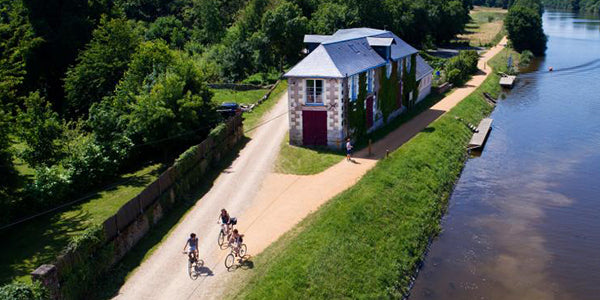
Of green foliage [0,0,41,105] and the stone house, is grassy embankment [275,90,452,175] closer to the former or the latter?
the stone house

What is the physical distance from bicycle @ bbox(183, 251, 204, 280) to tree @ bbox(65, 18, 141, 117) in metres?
26.3

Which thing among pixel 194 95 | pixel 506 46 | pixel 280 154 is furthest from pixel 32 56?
pixel 506 46

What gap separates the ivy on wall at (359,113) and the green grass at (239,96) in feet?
50.5

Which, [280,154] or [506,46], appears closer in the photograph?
[280,154]

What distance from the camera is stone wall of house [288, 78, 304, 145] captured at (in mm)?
40719

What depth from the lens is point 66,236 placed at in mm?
29000

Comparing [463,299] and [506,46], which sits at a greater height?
[506,46]

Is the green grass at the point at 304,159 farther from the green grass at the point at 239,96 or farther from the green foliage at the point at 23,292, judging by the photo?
the green foliage at the point at 23,292

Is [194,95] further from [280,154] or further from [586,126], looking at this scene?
[586,126]

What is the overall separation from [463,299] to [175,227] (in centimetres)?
1565

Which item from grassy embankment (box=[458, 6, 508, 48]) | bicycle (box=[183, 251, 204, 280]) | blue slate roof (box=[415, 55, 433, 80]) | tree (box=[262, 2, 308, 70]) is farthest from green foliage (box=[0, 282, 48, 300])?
grassy embankment (box=[458, 6, 508, 48])

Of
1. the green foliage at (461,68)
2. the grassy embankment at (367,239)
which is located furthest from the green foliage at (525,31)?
the grassy embankment at (367,239)

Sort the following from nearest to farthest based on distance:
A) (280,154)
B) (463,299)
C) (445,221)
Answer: (463,299) → (445,221) → (280,154)

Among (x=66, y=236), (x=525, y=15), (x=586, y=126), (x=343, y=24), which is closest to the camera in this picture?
(x=66, y=236)
